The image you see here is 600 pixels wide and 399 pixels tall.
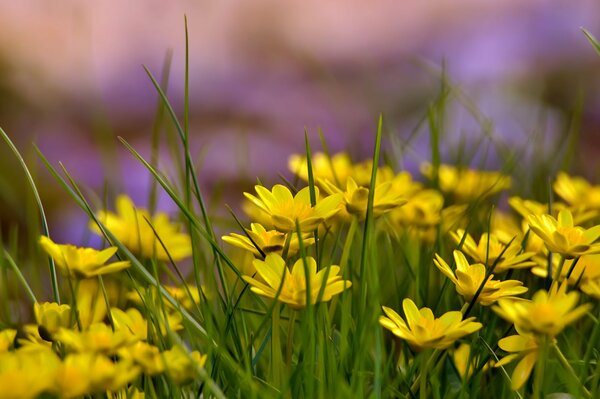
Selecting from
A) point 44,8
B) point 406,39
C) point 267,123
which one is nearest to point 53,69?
point 44,8

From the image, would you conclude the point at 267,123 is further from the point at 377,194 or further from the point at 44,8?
the point at 377,194

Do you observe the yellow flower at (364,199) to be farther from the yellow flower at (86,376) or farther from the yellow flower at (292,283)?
the yellow flower at (86,376)

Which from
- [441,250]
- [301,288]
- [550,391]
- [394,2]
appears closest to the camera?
[301,288]

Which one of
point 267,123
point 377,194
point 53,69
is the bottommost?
point 267,123

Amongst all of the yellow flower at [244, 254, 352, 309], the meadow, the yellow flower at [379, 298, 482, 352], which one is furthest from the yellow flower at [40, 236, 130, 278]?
the yellow flower at [379, 298, 482, 352]

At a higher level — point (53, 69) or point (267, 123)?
point (53, 69)

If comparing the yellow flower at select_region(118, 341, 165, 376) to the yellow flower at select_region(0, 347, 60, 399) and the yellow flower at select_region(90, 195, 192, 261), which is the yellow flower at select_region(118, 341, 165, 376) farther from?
the yellow flower at select_region(90, 195, 192, 261)

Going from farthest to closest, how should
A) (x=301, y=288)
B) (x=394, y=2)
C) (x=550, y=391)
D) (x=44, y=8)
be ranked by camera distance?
(x=394, y=2) → (x=44, y=8) → (x=550, y=391) → (x=301, y=288)

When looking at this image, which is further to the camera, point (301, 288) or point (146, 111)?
point (146, 111)
